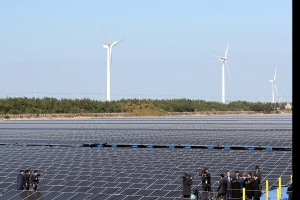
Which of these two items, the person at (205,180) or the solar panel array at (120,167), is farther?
the solar panel array at (120,167)

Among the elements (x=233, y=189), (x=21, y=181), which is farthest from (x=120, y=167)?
(x=233, y=189)

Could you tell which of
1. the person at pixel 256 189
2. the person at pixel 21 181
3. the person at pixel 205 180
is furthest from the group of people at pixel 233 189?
the person at pixel 21 181

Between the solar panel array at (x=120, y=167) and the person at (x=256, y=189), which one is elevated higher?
the person at (x=256, y=189)

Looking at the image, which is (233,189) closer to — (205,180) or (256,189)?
(256,189)

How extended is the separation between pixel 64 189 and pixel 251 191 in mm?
9599

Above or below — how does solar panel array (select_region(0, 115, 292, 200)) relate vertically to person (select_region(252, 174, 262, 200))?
below

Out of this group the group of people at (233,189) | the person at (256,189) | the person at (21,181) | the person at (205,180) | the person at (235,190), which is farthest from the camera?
the person at (21,181)

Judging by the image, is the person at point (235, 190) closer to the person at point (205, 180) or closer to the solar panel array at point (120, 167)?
the person at point (205, 180)

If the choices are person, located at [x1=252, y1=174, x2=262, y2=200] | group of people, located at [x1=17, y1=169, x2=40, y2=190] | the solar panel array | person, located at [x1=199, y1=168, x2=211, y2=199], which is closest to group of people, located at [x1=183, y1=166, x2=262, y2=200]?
person, located at [x1=252, y1=174, x2=262, y2=200]

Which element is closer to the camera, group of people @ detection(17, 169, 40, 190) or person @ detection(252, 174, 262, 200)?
person @ detection(252, 174, 262, 200)

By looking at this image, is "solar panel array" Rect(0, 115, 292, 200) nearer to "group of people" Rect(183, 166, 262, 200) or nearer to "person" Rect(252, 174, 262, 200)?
"group of people" Rect(183, 166, 262, 200)

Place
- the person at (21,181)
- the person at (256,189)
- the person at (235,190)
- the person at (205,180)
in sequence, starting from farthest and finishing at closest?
the person at (21,181) < the person at (205,180) < the person at (235,190) < the person at (256,189)

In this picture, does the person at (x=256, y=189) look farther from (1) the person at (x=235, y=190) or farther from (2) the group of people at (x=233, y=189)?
(1) the person at (x=235, y=190)
